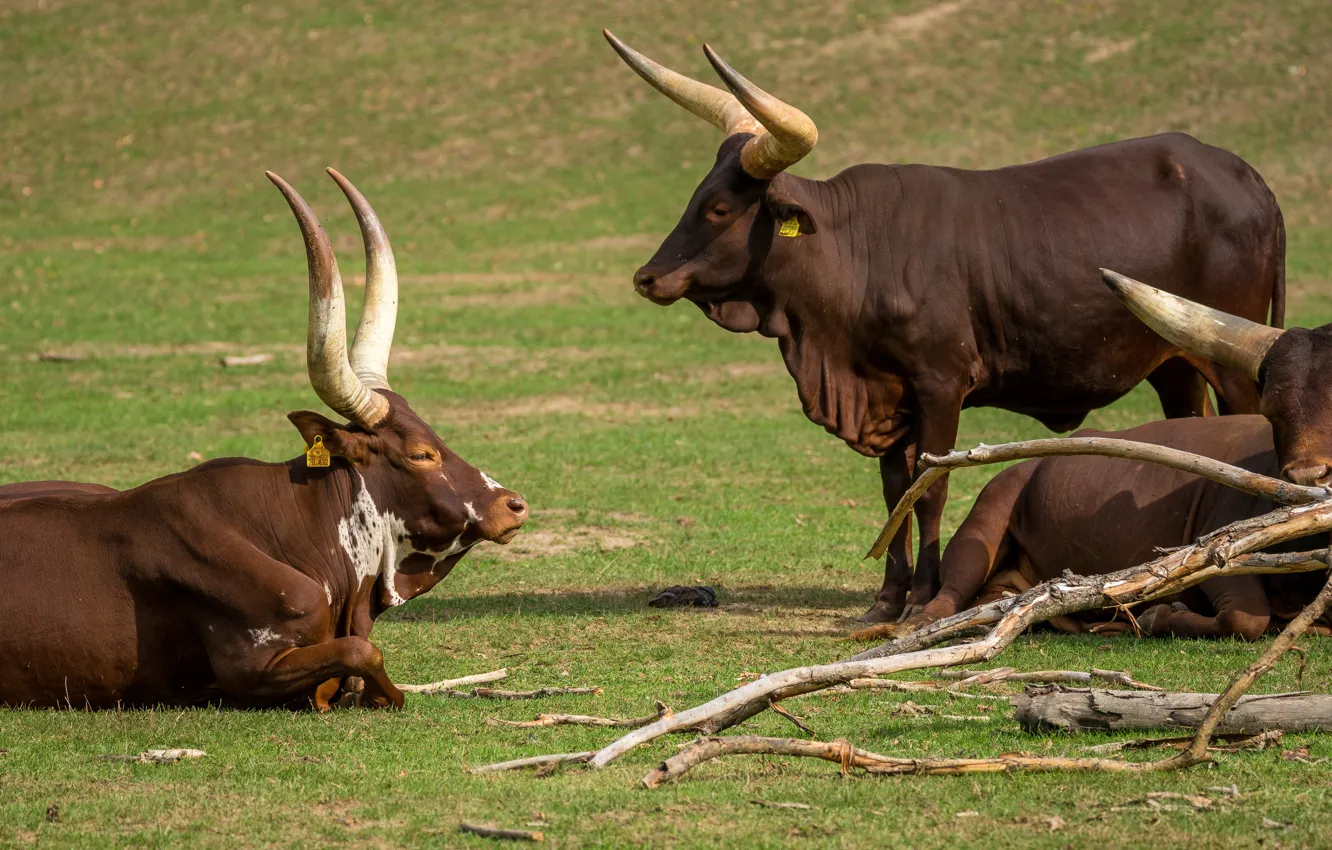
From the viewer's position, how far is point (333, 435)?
7.70 metres

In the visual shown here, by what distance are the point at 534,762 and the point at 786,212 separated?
4.35 metres

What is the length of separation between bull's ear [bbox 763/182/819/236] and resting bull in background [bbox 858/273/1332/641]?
1744mm

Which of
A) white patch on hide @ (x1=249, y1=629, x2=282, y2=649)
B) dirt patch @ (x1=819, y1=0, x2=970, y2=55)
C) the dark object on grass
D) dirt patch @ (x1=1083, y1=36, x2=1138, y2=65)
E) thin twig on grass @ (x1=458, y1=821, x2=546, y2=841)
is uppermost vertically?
dirt patch @ (x1=819, y1=0, x2=970, y2=55)

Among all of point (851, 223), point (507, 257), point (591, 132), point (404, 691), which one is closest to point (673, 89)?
point (851, 223)

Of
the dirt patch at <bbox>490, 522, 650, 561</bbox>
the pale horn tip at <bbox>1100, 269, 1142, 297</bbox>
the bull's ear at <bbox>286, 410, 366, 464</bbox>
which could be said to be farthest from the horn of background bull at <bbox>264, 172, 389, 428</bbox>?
the dirt patch at <bbox>490, 522, 650, 561</bbox>

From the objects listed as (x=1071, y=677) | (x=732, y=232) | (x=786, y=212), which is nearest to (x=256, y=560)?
(x=1071, y=677)

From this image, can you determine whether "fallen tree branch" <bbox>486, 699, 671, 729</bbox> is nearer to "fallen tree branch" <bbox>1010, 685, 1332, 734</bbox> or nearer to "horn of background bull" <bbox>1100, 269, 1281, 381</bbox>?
"fallen tree branch" <bbox>1010, 685, 1332, 734</bbox>

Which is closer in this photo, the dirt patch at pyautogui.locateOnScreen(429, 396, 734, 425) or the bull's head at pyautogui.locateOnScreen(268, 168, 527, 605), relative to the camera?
the bull's head at pyautogui.locateOnScreen(268, 168, 527, 605)

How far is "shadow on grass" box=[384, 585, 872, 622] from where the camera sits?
985 centimetres

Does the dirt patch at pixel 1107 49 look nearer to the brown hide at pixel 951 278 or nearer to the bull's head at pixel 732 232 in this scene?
the brown hide at pixel 951 278

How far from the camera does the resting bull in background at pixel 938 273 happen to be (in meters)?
9.70

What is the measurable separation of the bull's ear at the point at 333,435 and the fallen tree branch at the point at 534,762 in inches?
79.7

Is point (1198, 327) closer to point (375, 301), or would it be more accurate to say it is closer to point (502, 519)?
point (502, 519)

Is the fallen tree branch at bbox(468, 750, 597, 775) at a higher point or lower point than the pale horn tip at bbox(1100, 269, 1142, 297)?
lower
